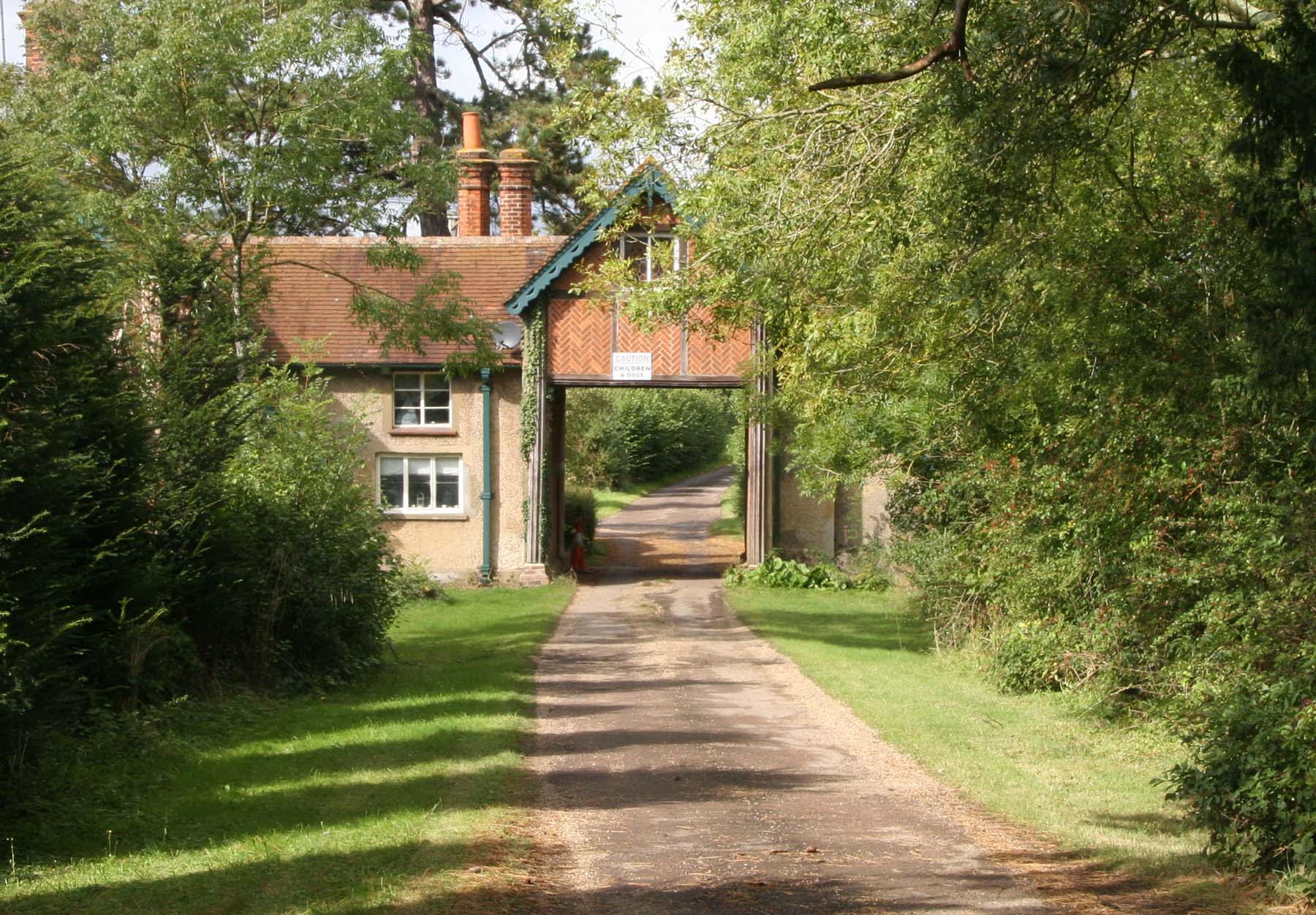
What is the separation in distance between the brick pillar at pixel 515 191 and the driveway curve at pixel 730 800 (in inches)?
570

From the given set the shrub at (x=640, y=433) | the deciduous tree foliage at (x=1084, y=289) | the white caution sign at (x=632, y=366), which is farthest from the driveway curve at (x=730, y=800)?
the shrub at (x=640, y=433)

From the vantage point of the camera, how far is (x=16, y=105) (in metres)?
24.5

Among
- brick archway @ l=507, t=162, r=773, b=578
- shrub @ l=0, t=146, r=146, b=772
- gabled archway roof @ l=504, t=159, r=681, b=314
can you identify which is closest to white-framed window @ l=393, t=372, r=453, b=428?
brick archway @ l=507, t=162, r=773, b=578

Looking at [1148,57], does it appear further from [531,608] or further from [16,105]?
[16,105]

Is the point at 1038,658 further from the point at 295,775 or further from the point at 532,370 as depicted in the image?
the point at 532,370

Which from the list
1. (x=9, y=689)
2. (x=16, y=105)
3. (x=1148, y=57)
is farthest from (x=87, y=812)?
(x=16, y=105)

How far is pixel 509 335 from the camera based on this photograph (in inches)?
1123

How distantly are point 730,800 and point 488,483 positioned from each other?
19.3 meters

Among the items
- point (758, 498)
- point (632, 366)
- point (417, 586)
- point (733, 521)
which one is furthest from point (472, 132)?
point (733, 521)

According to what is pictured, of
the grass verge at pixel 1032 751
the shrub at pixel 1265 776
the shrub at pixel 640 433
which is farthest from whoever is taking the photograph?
the shrub at pixel 640 433

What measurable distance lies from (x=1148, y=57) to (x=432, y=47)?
30.8m

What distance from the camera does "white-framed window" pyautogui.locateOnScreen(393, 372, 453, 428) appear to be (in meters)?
28.9

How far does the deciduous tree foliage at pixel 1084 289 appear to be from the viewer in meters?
7.46

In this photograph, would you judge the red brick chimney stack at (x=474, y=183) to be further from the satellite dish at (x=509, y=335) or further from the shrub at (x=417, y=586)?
the shrub at (x=417, y=586)
